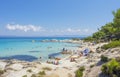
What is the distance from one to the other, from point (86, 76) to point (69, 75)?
235 cm

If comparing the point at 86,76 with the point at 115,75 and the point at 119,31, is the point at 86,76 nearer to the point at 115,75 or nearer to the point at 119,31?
the point at 115,75

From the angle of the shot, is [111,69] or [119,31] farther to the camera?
[119,31]

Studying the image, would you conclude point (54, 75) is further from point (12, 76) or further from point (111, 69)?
point (111, 69)

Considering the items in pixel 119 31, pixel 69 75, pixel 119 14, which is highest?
pixel 119 14

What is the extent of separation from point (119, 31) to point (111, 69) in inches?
1561

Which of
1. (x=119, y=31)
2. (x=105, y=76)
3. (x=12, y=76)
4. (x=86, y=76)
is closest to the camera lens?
(x=105, y=76)

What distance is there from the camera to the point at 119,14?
191 feet

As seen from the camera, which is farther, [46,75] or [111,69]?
[46,75]

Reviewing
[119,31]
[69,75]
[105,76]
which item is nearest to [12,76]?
[69,75]

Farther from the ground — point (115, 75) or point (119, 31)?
point (119, 31)

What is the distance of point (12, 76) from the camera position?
23.8m

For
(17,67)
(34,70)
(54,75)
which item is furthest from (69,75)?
(17,67)

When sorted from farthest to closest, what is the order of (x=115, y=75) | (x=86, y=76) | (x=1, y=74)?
(x=1, y=74) → (x=86, y=76) → (x=115, y=75)

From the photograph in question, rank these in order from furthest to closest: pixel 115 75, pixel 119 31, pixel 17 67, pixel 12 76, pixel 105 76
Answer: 1. pixel 119 31
2. pixel 17 67
3. pixel 12 76
4. pixel 105 76
5. pixel 115 75
